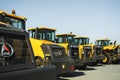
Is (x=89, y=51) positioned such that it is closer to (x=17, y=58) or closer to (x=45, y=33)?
(x=45, y=33)

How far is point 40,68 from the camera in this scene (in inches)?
138

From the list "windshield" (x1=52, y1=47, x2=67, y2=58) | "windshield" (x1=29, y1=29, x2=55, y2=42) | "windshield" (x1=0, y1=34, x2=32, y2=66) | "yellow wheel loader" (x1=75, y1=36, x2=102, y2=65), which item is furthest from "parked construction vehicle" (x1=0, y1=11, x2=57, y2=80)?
"yellow wheel loader" (x1=75, y1=36, x2=102, y2=65)

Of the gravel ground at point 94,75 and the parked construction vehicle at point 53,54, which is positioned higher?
the parked construction vehicle at point 53,54

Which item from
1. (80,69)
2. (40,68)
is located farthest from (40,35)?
(40,68)

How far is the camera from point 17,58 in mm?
3143

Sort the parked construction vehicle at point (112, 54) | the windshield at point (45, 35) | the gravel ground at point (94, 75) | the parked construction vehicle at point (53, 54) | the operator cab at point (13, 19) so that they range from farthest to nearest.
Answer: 1. the parked construction vehicle at point (112, 54)
2. the windshield at point (45, 35)
3. the gravel ground at point (94, 75)
4. the parked construction vehicle at point (53, 54)
5. the operator cab at point (13, 19)

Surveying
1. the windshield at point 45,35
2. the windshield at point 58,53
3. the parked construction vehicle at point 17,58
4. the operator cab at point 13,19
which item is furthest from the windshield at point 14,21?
the parked construction vehicle at point 17,58

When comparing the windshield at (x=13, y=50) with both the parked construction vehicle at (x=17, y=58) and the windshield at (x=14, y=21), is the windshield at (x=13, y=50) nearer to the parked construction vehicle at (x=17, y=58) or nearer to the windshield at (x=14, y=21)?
the parked construction vehicle at (x=17, y=58)

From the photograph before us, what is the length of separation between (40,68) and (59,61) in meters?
6.38

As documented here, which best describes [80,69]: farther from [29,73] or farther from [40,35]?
[29,73]

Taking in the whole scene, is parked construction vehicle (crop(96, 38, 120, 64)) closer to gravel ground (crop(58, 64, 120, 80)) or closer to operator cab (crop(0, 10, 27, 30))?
gravel ground (crop(58, 64, 120, 80))

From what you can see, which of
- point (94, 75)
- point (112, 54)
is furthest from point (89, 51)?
point (112, 54)

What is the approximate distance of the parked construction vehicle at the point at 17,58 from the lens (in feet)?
9.40

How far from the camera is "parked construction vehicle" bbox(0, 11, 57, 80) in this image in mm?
2865
